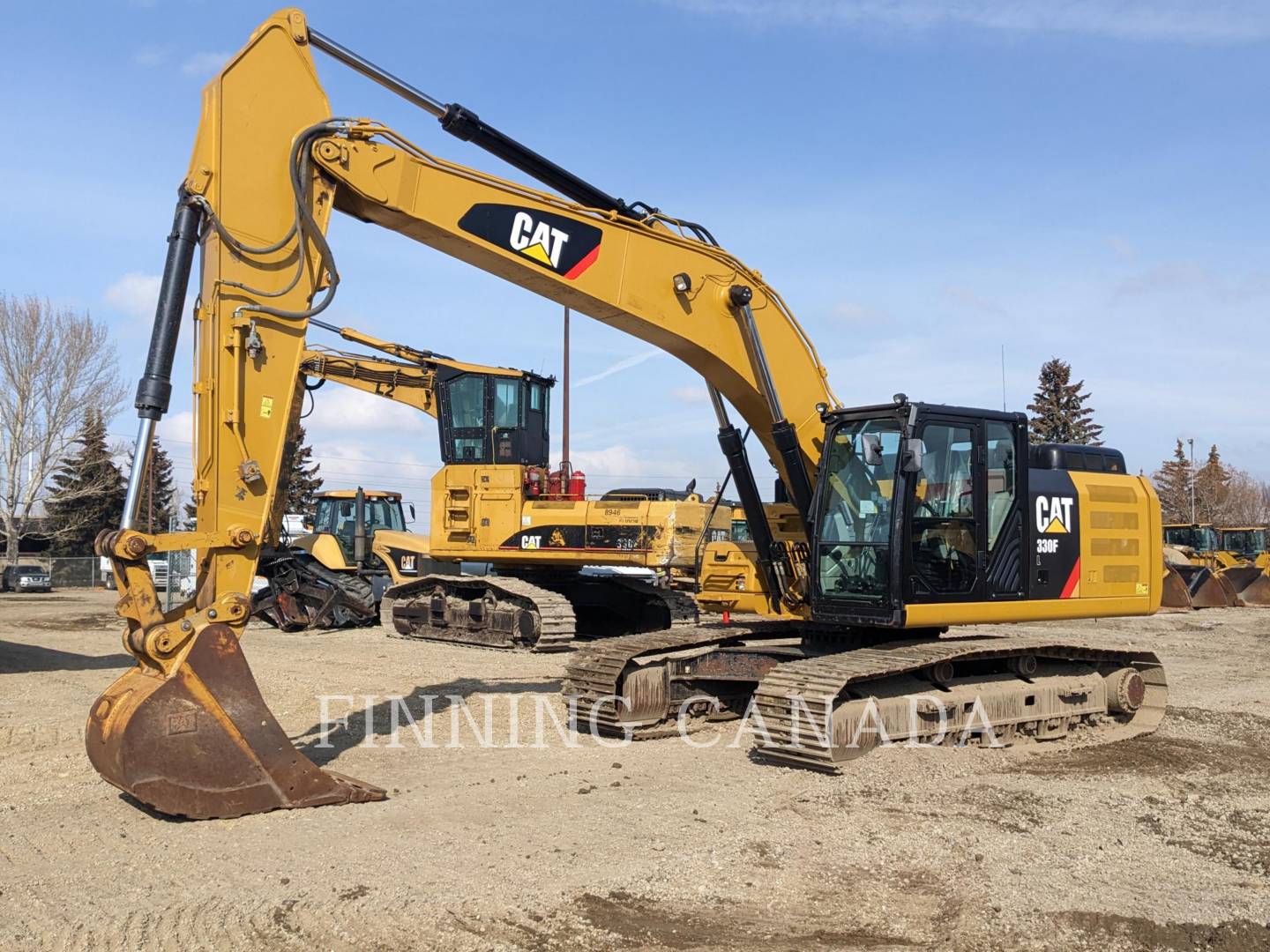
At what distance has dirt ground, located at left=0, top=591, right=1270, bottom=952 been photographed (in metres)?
4.94

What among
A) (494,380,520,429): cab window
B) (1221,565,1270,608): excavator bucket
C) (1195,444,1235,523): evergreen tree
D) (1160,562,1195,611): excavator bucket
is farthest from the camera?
(1195,444,1235,523): evergreen tree

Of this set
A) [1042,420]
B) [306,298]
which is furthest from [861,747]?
[1042,420]

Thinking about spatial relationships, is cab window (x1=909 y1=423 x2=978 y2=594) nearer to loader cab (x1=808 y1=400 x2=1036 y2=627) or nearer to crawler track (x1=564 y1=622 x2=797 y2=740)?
loader cab (x1=808 y1=400 x2=1036 y2=627)

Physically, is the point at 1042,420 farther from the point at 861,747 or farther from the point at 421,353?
the point at 861,747

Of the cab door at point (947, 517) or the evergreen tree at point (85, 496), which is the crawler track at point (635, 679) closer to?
the cab door at point (947, 517)

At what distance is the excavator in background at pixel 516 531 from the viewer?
50.9ft

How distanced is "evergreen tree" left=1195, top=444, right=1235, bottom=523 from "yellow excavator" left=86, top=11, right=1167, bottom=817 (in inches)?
2547

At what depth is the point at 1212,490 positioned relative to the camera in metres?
73.6

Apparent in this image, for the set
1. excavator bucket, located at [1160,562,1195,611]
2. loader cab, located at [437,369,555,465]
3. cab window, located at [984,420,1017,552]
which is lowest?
excavator bucket, located at [1160,562,1195,611]

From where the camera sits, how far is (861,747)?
8109 mm

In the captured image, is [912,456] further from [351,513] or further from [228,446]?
[351,513]

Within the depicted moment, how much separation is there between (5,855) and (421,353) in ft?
44.7

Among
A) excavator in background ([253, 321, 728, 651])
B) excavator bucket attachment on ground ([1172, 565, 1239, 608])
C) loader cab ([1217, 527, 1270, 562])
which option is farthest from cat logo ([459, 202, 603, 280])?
loader cab ([1217, 527, 1270, 562])

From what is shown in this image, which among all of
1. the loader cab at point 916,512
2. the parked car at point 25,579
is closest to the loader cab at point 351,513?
the loader cab at point 916,512
